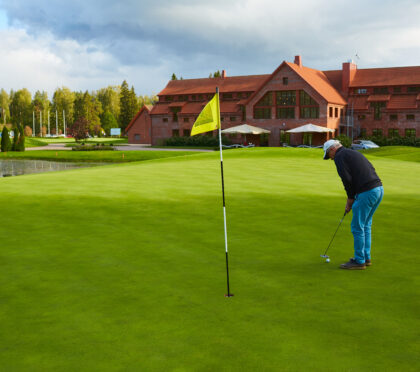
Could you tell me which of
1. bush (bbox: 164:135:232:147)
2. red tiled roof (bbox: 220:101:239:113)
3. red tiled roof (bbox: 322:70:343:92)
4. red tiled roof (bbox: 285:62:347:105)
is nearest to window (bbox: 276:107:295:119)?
red tiled roof (bbox: 285:62:347:105)

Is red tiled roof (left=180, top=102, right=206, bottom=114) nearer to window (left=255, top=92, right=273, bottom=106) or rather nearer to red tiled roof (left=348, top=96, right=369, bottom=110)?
window (left=255, top=92, right=273, bottom=106)

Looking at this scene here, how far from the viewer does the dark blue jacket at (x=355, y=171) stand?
29.6 feet

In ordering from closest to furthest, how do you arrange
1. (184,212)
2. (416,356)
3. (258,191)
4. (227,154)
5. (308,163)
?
(416,356) → (184,212) → (258,191) → (308,163) → (227,154)

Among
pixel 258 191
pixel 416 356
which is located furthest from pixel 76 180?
pixel 416 356

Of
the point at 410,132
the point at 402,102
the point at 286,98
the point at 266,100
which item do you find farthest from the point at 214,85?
the point at 410,132

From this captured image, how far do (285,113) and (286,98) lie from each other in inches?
90.0

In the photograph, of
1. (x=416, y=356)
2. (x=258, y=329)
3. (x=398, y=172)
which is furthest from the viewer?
(x=398, y=172)

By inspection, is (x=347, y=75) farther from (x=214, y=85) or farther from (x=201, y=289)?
(x=201, y=289)

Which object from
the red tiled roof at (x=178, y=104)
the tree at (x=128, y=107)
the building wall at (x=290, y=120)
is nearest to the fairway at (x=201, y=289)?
the building wall at (x=290, y=120)

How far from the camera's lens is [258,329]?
6.53 meters

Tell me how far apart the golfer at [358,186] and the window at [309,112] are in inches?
2648

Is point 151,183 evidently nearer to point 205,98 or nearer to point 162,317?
point 162,317

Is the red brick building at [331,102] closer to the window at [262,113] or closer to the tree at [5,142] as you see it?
the window at [262,113]

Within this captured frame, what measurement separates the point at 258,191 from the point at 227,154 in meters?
25.8
